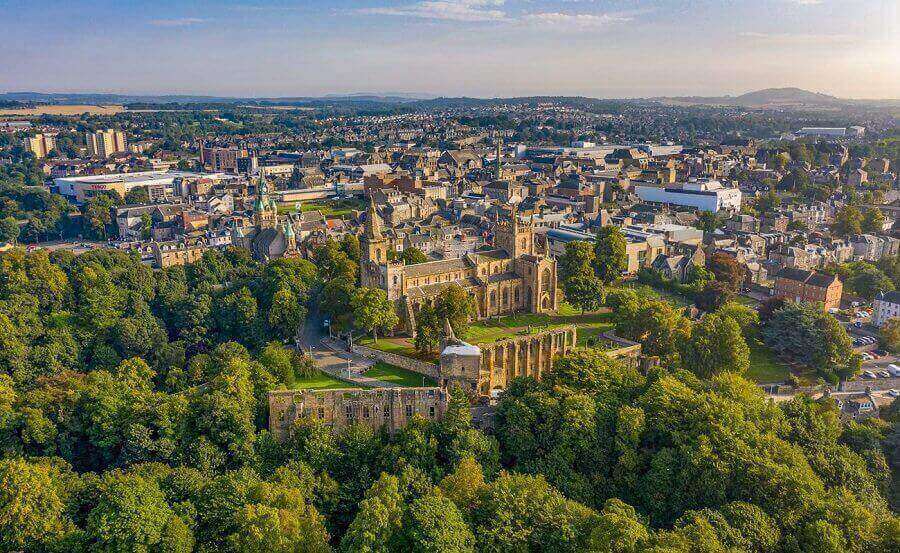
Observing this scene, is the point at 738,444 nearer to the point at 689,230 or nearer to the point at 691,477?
the point at 691,477

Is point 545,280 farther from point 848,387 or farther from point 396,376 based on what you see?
point 848,387

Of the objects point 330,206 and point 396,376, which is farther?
point 330,206

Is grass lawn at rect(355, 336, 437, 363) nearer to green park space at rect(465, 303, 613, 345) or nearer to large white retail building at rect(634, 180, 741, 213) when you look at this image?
green park space at rect(465, 303, 613, 345)

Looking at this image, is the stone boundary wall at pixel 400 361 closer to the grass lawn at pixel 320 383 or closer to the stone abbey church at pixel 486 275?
the grass lawn at pixel 320 383

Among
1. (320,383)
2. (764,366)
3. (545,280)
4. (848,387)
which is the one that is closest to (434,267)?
(545,280)

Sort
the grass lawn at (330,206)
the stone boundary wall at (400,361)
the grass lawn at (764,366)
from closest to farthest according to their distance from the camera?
the stone boundary wall at (400,361) < the grass lawn at (764,366) < the grass lawn at (330,206)

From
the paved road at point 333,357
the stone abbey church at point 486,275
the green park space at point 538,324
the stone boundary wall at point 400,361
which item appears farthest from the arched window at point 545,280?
the paved road at point 333,357

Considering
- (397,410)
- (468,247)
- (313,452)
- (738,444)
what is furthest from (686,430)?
(468,247)

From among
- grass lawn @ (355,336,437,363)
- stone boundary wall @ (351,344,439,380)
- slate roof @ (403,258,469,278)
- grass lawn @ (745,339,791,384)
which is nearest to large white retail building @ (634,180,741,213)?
grass lawn @ (745,339,791,384)
